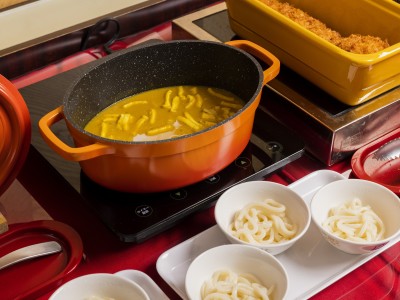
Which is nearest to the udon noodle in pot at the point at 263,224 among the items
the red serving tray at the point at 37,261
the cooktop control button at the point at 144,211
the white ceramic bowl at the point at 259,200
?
the white ceramic bowl at the point at 259,200

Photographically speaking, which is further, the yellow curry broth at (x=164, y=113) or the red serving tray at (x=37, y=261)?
the yellow curry broth at (x=164, y=113)

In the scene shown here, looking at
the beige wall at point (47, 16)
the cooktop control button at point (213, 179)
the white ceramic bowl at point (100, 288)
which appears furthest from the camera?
the beige wall at point (47, 16)

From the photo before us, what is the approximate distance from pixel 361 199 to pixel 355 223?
64mm

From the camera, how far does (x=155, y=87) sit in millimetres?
1220

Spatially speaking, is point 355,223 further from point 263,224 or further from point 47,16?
point 47,16

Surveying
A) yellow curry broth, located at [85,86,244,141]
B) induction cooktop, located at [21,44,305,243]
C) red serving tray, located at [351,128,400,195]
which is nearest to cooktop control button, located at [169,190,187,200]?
induction cooktop, located at [21,44,305,243]

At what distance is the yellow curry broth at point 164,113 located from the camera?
3.59ft

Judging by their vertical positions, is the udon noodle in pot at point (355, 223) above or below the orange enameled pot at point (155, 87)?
below

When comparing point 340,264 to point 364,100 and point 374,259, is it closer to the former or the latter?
point 374,259

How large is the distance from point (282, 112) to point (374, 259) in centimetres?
36

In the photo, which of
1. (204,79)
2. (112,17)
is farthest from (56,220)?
(112,17)

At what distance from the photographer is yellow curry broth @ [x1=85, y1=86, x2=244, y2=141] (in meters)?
1.10

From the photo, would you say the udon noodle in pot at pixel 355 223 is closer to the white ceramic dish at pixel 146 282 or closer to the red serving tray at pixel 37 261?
the white ceramic dish at pixel 146 282

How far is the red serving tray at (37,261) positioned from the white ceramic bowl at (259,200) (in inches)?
9.3
